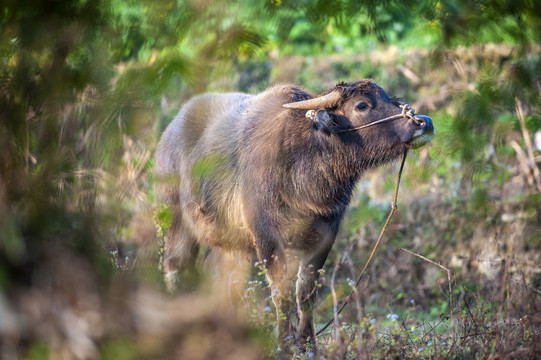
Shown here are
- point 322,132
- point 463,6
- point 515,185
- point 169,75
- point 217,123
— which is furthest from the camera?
point 515,185

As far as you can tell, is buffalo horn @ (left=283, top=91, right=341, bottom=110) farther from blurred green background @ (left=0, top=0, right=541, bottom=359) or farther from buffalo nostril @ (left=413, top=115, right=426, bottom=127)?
blurred green background @ (left=0, top=0, right=541, bottom=359)

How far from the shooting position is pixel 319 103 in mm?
4355

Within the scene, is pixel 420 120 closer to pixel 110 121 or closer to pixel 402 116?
pixel 402 116

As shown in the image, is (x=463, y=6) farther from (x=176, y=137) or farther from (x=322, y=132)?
(x=176, y=137)

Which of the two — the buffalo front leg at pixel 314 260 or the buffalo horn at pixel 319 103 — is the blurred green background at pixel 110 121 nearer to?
the buffalo horn at pixel 319 103

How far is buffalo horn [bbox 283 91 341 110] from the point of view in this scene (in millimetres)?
4359

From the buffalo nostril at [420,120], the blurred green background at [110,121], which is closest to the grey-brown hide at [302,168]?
the buffalo nostril at [420,120]

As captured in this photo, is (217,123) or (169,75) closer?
(169,75)

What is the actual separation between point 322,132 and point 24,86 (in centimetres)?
261

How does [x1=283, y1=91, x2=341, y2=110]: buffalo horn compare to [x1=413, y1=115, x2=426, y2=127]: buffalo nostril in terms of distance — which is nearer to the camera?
[x1=413, y1=115, x2=426, y2=127]: buffalo nostril

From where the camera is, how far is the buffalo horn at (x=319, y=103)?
4.36 m

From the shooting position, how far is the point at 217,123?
5.27 meters

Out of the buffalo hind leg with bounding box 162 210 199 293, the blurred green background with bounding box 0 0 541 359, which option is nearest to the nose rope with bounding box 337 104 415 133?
the blurred green background with bounding box 0 0 541 359

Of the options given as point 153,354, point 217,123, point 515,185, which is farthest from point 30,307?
point 515,185
